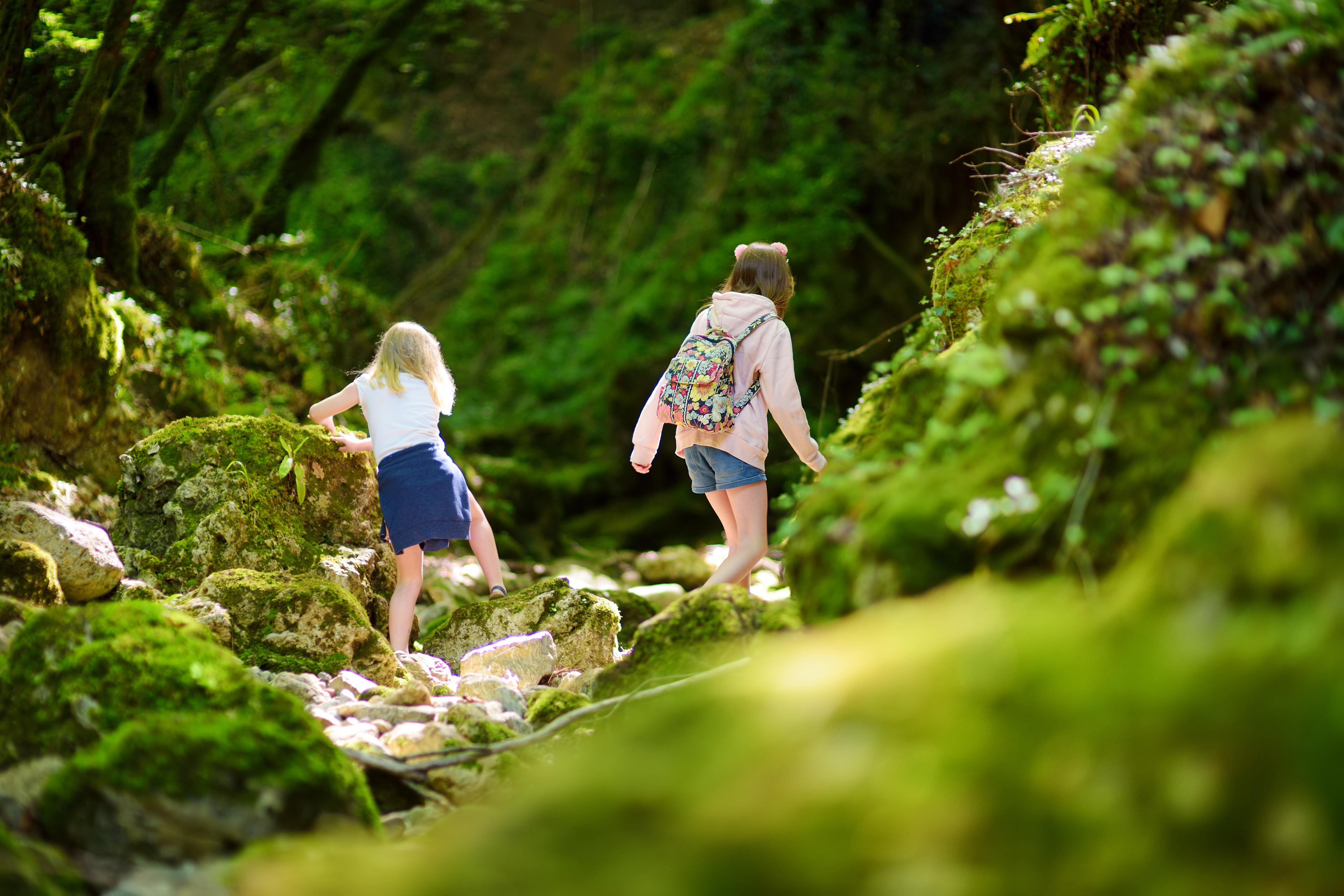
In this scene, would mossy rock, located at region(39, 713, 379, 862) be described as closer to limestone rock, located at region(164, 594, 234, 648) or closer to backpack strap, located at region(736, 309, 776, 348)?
limestone rock, located at region(164, 594, 234, 648)

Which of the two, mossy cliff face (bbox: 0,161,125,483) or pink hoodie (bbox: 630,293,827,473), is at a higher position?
mossy cliff face (bbox: 0,161,125,483)

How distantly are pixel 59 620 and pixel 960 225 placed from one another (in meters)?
10.9

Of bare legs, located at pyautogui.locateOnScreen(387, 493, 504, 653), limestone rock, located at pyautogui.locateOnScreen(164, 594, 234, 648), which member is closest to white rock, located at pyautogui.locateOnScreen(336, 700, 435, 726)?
limestone rock, located at pyautogui.locateOnScreen(164, 594, 234, 648)

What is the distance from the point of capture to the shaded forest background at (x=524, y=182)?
7.50 m

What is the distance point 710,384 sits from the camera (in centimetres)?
497

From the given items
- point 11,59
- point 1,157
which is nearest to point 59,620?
point 1,157

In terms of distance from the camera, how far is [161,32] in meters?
7.59

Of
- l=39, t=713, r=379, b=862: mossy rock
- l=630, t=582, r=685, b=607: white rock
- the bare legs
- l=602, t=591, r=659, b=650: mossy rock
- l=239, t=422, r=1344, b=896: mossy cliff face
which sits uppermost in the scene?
l=239, t=422, r=1344, b=896: mossy cliff face

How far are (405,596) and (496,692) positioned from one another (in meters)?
1.40

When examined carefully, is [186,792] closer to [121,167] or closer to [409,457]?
[409,457]

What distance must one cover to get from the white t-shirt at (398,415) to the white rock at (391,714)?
1.90m

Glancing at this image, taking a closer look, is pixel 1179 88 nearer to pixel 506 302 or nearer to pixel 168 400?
pixel 168 400

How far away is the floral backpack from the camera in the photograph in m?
4.96

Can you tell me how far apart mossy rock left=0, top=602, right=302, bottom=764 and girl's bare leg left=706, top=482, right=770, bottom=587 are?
8.19 ft
